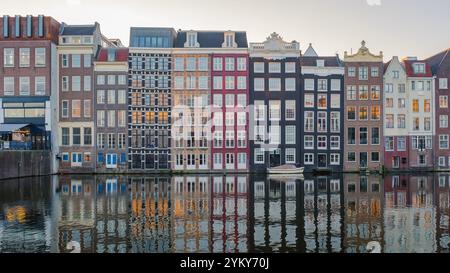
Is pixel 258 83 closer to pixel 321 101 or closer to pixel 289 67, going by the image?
pixel 289 67

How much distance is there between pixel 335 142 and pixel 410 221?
50309mm

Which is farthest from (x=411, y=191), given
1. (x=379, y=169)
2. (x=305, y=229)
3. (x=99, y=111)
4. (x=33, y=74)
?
(x=33, y=74)

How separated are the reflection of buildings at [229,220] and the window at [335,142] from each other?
1340 inches

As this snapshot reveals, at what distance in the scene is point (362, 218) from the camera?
1178 inches

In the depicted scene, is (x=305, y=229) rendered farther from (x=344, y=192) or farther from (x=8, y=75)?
(x=8, y=75)

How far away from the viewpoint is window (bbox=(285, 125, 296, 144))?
77.8m

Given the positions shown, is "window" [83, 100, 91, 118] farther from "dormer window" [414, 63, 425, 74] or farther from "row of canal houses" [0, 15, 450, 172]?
"dormer window" [414, 63, 425, 74]

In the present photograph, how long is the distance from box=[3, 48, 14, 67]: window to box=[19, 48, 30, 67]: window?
4.50 ft

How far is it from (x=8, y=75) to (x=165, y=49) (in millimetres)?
26003

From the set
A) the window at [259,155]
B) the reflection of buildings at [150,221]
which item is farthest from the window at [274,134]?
the reflection of buildings at [150,221]

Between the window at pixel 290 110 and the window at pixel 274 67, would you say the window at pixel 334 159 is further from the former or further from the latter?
the window at pixel 274 67

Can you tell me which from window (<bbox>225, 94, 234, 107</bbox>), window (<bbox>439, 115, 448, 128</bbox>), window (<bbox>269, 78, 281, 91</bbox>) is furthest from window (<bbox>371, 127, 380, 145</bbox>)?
window (<bbox>225, 94, 234, 107</bbox>)

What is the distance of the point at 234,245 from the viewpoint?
2195cm
